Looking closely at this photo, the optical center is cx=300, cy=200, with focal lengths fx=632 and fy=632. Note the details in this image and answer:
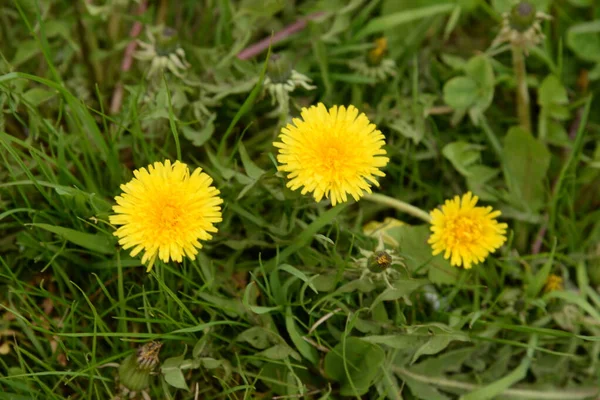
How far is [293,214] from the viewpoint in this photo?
1479 mm

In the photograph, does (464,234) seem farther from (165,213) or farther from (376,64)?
(165,213)

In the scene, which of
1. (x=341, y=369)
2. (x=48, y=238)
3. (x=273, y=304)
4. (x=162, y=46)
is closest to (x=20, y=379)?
(x=48, y=238)

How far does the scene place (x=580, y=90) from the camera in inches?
79.1

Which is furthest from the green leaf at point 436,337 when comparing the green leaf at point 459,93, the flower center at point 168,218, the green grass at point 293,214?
the green leaf at point 459,93

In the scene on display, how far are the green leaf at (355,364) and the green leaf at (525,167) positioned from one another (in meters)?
0.66

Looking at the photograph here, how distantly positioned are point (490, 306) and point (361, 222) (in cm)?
39

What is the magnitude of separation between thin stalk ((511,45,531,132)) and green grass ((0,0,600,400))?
0.03 meters

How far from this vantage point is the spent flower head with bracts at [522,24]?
1.59 metres

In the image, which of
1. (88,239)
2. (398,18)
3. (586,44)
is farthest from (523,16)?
(88,239)

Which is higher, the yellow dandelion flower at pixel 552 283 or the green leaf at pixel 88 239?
the green leaf at pixel 88 239

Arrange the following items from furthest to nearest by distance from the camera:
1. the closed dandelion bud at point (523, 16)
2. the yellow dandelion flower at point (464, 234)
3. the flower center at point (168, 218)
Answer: the closed dandelion bud at point (523, 16) < the yellow dandelion flower at point (464, 234) < the flower center at point (168, 218)

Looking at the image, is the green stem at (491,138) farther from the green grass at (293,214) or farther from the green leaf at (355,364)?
the green leaf at (355,364)

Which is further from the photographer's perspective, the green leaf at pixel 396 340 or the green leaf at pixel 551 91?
the green leaf at pixel 551 91

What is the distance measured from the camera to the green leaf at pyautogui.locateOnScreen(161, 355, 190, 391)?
1326 millimetres
